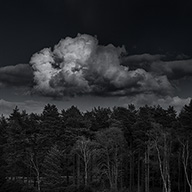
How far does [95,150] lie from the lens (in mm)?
57969

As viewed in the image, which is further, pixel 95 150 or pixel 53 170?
pixel 95 150

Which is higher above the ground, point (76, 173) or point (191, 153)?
point (191, 153)

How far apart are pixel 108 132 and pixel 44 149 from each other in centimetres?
1365

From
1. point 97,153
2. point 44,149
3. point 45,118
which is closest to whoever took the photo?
point 97,153

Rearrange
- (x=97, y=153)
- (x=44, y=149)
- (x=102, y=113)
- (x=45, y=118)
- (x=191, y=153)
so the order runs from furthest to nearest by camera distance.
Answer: (x=102, y=113)
(x=45, y=118)
(x=44, y=149)
(x=97, y=153)
(x=191, y=153)

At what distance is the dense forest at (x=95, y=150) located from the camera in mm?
56125

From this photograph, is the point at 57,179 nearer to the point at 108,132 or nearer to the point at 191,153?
the point at 108,132

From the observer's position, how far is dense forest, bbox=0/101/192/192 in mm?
56125

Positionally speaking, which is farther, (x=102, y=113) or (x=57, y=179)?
(x=102, y=113)

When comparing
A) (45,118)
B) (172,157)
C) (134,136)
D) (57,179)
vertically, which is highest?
(45,118)

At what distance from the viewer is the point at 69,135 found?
6412 cm

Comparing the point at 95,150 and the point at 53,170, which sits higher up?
the point at 95,150

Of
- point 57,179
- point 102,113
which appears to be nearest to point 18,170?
point 57,179

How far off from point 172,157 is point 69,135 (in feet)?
68.3
